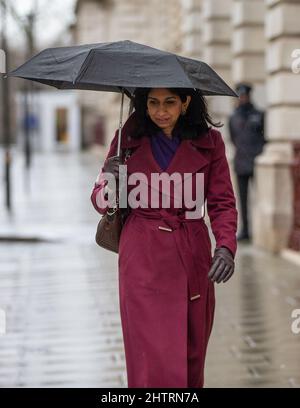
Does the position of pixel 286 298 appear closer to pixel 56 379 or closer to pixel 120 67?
pixel 56 379

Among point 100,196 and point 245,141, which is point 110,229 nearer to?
point 100,196

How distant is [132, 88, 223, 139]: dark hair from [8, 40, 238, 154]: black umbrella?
82 mm

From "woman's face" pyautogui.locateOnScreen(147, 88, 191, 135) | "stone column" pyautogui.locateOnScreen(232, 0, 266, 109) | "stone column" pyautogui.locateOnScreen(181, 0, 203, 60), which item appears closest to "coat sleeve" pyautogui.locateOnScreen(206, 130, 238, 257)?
"woman's face" pyautogui.locateOnScreen(147, 88, 191, 135)

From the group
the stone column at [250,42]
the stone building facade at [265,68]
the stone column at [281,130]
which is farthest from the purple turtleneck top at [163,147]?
the stone column at [250,42]

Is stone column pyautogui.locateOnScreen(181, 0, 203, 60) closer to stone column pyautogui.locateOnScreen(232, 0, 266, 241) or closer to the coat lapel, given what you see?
stone column pyautogui.locateOnScreen(232, 0, 266, 241)

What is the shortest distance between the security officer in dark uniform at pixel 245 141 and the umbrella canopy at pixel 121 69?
27.6ft

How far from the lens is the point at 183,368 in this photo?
436 centimetres

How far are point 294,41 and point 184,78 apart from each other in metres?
8.45

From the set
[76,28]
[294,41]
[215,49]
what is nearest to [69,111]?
[76,28]

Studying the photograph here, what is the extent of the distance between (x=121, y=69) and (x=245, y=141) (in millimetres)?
9046

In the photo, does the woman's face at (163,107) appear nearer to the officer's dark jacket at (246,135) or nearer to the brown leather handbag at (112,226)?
the brown leather handbag at (112,226)

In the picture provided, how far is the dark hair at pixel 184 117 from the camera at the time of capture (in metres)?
4.50

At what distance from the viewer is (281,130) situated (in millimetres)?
12570

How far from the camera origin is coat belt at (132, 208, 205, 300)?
4.39 m
